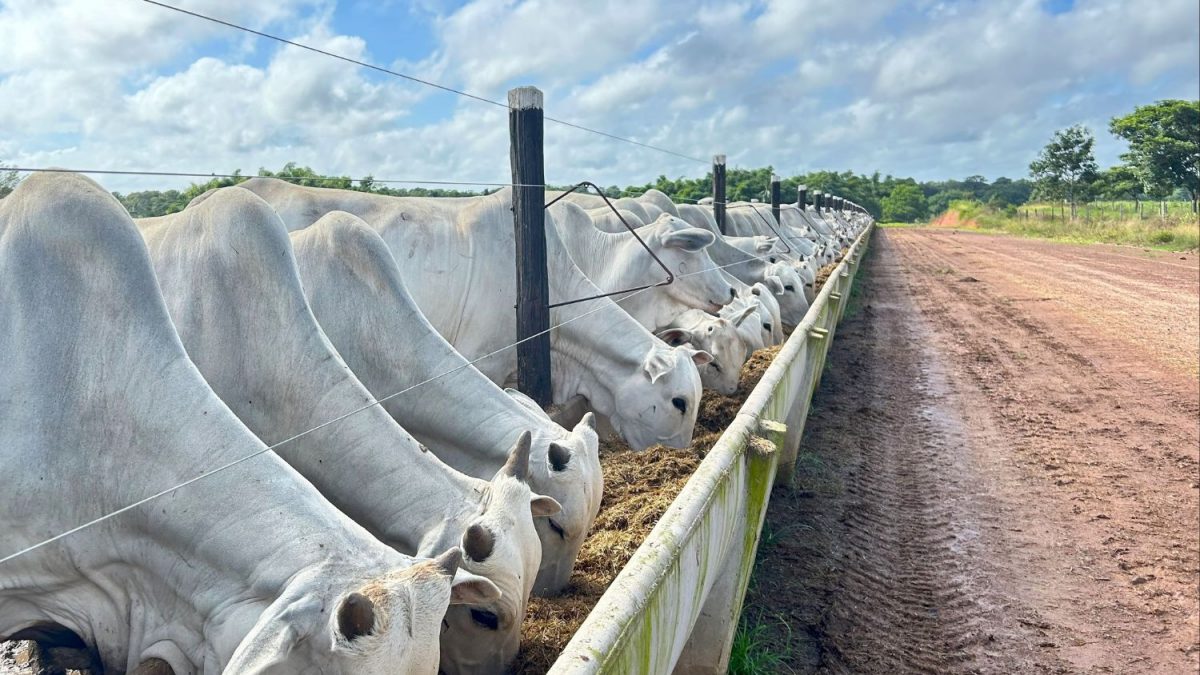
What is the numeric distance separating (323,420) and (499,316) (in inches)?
124

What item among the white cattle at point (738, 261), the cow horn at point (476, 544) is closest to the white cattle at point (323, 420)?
the cow horn at point (476, 544)

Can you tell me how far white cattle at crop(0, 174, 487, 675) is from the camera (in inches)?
87.4

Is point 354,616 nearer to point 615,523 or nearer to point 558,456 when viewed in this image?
point 558,456

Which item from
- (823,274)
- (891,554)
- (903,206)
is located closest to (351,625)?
(891,554)

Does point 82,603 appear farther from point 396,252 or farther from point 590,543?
point 396,252

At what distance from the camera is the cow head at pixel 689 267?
9.05 meters

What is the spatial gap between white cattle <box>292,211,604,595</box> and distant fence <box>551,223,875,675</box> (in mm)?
494

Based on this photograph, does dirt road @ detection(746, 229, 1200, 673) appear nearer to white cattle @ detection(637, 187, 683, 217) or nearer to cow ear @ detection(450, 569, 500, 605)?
cow ear @ detection(450, 569, 500, 605)

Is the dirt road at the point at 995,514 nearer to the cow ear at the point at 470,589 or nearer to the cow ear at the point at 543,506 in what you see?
the cow ear at the point at 543,506

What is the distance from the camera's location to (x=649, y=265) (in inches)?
341

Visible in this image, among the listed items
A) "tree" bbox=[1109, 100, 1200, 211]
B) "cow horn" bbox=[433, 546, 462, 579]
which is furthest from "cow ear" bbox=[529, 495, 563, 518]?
"tree" bbox=[1109, 100, 1200, 211]

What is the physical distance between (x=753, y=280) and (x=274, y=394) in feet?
30.4

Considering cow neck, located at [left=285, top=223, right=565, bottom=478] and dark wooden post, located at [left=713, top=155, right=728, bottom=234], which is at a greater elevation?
dark wooden post, located at [left=713, top=155, right=728, bottom=234]

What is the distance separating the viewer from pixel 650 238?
926cm
